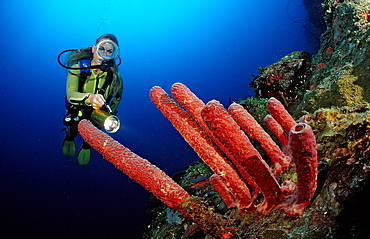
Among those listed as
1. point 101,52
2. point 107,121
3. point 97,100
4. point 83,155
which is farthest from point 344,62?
point 83,155

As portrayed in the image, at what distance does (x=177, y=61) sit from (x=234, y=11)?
28121 mm

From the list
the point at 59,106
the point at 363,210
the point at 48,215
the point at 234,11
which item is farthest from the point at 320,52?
the point at 234,11

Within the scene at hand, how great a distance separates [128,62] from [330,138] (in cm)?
9594

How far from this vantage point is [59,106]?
7138cm

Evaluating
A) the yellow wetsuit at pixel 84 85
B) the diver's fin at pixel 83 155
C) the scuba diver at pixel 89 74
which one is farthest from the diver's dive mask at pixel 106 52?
the diver's fin at pixel 83 155

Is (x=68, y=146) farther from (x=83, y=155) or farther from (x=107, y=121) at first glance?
(x=107, y=121)

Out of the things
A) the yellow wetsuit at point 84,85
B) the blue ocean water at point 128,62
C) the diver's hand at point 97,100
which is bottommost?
the diver's hand at point 97,100

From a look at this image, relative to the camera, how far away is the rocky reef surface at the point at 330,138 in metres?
1.18

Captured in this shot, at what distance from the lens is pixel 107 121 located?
12.8 feet

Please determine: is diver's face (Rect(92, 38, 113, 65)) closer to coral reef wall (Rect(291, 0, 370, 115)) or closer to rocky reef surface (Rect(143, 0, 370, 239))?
rocky reef surface (Rect(143, 0, 370, 239))

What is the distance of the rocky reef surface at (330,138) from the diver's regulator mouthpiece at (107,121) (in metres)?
1.67

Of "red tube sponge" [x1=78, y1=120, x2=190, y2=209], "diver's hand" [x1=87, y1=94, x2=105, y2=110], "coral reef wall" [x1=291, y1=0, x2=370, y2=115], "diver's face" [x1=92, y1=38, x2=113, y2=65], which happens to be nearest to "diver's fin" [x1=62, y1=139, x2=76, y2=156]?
"diver's face" [x1=92, y1=38, x2=113, y2=65]

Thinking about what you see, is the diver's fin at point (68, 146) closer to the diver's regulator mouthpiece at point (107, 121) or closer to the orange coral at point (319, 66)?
the diver's regulator mouthpiece at point (107, 121)

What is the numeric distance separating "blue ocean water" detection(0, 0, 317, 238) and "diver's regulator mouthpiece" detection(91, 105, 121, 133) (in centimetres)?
2707
